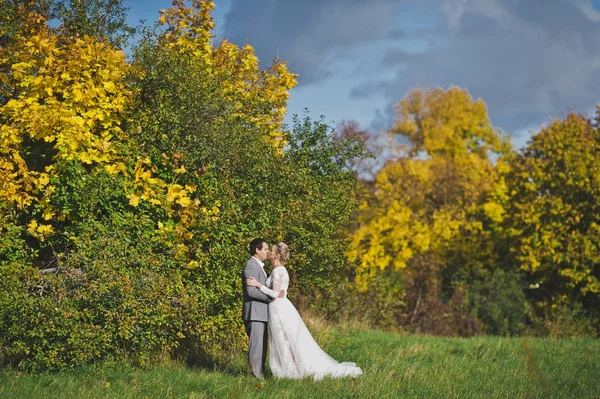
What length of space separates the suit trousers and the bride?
0.15 meters

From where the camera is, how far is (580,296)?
1033 inches

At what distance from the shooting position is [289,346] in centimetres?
999

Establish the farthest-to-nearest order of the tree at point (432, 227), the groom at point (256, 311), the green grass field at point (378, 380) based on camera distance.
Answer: the tree at point (432, 227), the groom at point (256, 311), the green grass field at point (378, 380)

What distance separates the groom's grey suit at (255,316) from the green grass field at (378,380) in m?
0.31

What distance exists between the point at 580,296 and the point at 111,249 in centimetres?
2000

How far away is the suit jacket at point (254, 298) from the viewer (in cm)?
1003

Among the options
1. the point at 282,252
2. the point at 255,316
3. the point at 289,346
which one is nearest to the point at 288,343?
the point at 289,346

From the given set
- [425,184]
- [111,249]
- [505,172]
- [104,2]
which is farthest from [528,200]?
[111,249]

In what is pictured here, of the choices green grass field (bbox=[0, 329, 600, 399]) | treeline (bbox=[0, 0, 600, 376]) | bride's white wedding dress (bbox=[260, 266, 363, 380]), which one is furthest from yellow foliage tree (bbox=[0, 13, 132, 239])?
bride's white wedding dress (bbox=[260, 266, 363, 380])

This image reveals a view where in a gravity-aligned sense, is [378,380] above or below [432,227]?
below

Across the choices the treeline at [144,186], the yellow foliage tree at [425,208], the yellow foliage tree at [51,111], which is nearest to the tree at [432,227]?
the yellow foliage tree at [425,208]

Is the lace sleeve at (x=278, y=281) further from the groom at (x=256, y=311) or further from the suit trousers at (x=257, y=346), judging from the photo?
the suit trousers at (x=257, y=346)

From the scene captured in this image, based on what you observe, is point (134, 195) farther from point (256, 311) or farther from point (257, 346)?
point (257, 346)

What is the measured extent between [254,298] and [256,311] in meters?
0.18
